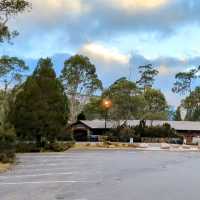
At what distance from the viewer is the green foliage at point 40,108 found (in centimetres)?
5872

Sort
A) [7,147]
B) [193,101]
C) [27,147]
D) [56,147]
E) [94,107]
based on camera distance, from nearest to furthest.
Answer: [7,147]
[27,147]
[56,147]
[94,107]
[193,101]

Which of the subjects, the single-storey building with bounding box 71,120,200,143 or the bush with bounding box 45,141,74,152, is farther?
the single-storey building with bounding box 71,120,200,143

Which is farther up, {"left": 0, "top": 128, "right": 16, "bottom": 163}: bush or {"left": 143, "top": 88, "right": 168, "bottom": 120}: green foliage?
{"left": 143, "top": 88, "right": 168, "bottom": 120}: green foliage

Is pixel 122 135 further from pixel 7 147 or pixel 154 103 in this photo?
pixel 7 147

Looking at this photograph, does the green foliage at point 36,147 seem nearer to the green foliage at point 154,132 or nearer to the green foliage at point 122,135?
the green foliage at point 122,135

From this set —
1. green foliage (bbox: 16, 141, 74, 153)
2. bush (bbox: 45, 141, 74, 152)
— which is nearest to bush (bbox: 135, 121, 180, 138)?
green foliage (bbox: 16, 141, 74, 153)

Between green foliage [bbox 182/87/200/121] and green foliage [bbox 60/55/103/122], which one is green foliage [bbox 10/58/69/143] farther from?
green foliage [bbox 182/87/200/121]

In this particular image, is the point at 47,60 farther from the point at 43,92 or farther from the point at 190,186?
the point at 190,186

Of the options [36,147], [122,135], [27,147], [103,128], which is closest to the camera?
[27,147]

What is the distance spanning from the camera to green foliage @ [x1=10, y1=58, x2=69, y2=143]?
58.7 m

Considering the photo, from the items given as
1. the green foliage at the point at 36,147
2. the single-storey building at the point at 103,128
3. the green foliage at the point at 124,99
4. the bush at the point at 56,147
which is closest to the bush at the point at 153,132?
the single-storey building at the point at 103,128

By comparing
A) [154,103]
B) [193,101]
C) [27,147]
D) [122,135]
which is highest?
[193,101]

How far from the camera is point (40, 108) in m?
59.1

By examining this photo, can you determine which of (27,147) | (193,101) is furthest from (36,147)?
(193,101)
